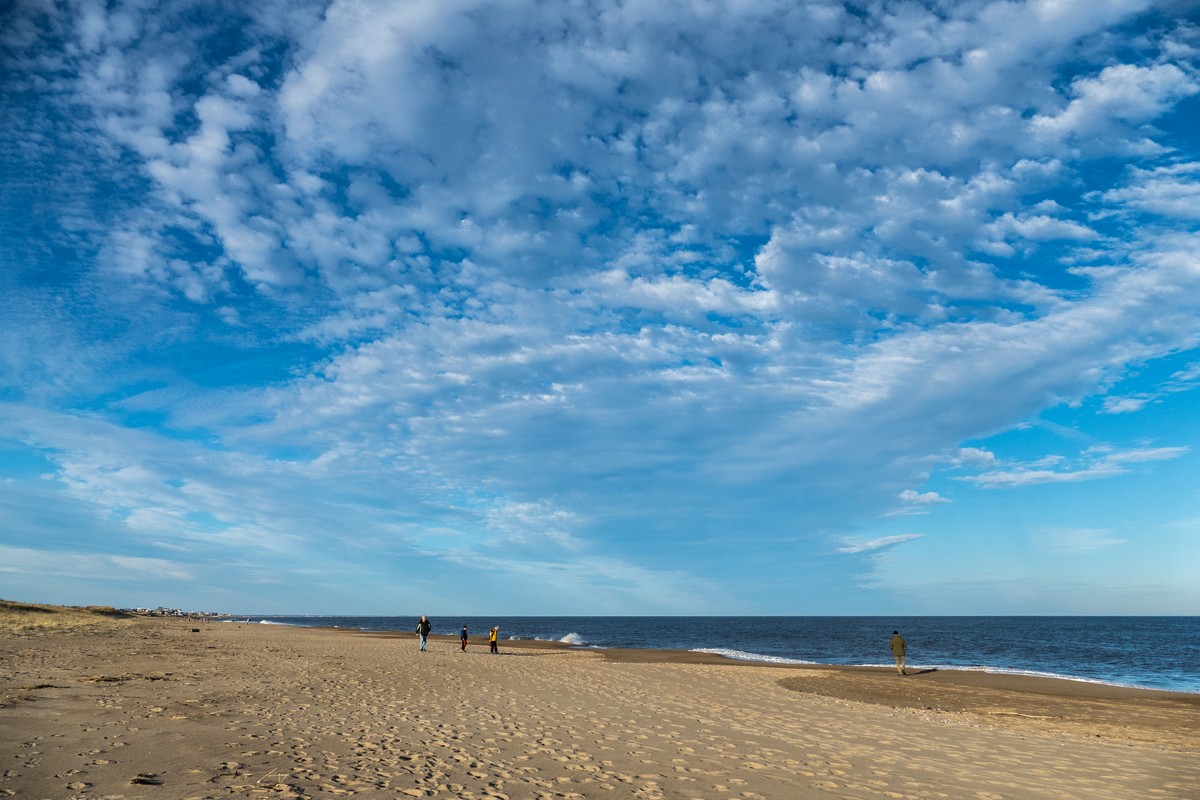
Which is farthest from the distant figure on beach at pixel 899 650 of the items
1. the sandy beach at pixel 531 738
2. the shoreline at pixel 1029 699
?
the sandy beach at pixel 531 738

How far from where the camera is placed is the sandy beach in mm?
9320

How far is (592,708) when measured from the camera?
1742cm

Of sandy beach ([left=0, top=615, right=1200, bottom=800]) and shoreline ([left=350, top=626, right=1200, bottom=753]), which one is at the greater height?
sandy beach ([left=0, top=615, right=1200, bottom=800])

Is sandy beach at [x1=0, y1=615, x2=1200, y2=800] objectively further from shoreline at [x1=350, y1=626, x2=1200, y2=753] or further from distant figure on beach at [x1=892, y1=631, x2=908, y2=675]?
distant figure on beach at [x1=892, y1=631, x2=908, y2=675]

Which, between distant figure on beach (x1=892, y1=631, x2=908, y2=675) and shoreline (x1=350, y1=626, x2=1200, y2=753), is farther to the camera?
distant figure on beach (x1=892, y1=631, x2=908, y2=675)

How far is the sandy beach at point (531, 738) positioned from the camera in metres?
9.32

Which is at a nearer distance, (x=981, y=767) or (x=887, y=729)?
(x=981, y=767)

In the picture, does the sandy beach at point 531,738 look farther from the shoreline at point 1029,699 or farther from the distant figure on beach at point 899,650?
the distant figure on beach at point 899,650

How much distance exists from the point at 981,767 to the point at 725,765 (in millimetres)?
5332

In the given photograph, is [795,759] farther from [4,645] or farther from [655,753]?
[4,645]

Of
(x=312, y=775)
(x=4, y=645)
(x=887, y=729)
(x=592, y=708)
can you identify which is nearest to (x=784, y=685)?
(x=887, y=729)

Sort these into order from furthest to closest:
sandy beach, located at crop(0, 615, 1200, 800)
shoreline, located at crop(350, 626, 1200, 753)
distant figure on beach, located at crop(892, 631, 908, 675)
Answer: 1. distant figure on beach, located at crop(892, 631, 908, 675)
2. shoreline, located at crop(350, 626, 1200, 753)
3. sandy beach, located at crop(0, 615, 1200, 800)

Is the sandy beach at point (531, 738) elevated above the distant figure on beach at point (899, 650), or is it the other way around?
the sandy beach at point (531, 738)

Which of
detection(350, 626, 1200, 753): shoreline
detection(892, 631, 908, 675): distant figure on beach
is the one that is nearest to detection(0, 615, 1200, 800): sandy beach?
detection(350, 626, 1200, 753): shoreline
